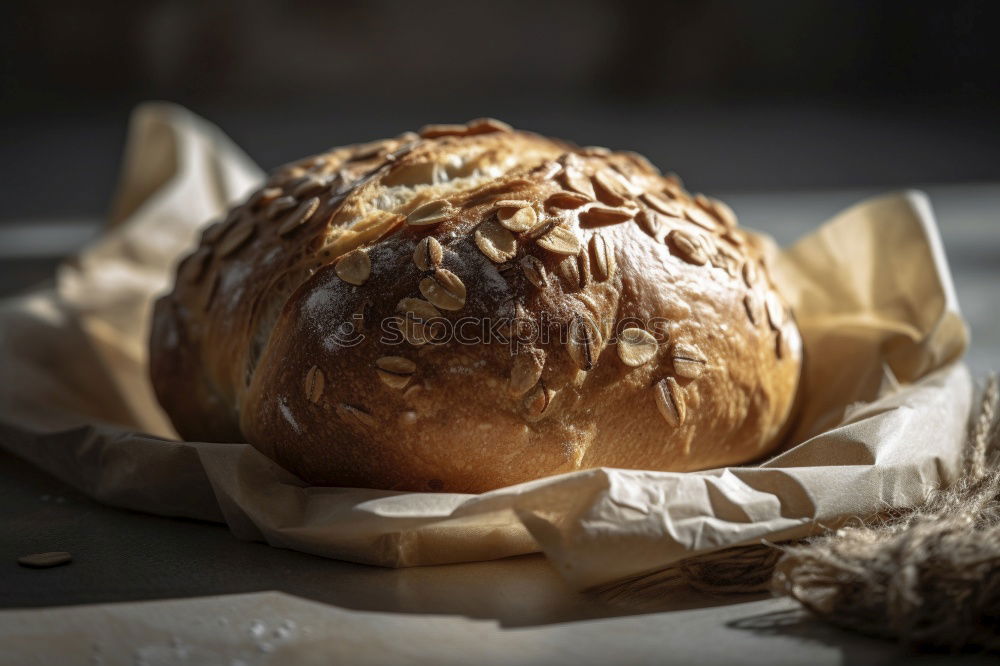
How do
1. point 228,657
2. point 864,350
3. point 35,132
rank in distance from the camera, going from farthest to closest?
1. point 35,132
2. point 864,350
3. point 228,657

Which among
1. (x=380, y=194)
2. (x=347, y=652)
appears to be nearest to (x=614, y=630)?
(x=347, y=652)

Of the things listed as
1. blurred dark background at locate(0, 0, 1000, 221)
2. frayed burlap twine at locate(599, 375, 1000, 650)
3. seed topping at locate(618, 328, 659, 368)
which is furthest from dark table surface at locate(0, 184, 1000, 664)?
blurred dark background at locate(0, 0, 1000, 221)

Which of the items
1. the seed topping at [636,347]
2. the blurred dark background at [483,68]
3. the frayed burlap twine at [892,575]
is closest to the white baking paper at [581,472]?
the frayed burlap twine at [892,575]

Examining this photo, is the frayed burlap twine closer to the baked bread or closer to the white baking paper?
the white baking paper

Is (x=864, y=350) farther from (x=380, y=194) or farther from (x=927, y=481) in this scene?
(x=380, y=194)

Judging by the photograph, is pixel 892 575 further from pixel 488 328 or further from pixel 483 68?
pixel 483 68

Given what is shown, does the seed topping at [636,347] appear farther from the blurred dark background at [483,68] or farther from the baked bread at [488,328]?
the blurred dark background at [483,68]
